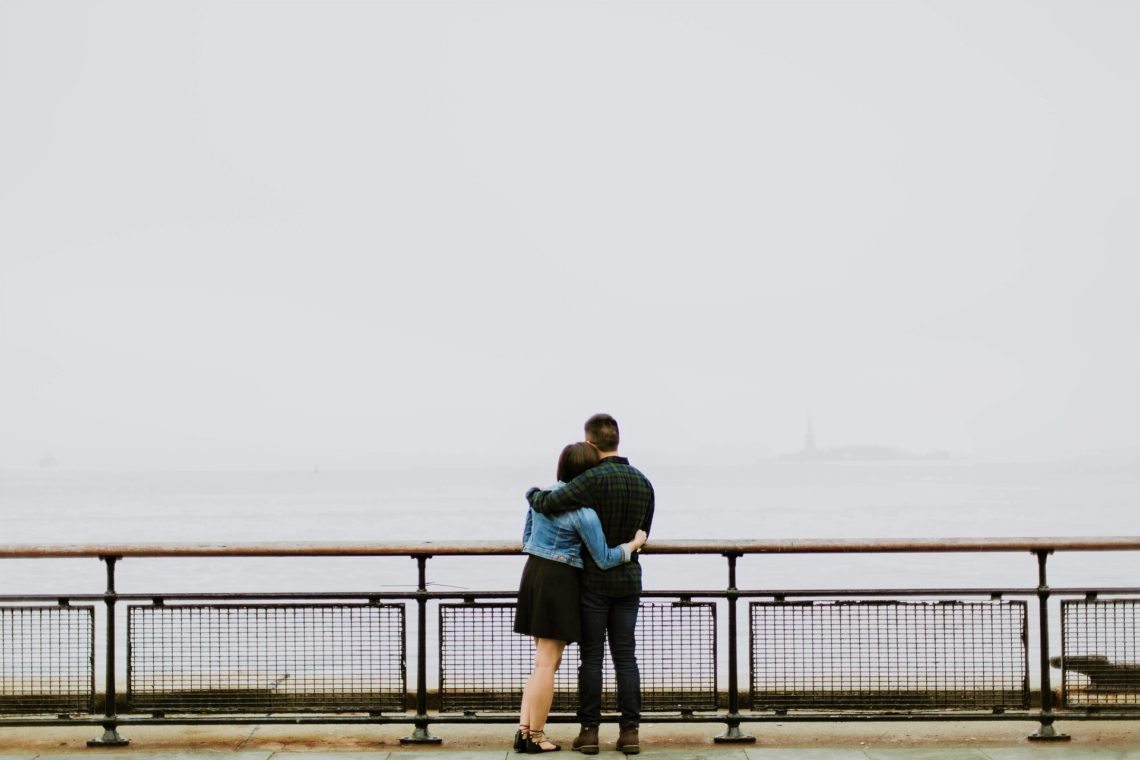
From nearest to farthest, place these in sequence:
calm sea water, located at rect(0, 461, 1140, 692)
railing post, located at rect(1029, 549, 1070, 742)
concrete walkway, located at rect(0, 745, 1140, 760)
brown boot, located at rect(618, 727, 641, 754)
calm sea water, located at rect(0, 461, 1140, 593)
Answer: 1. concrete walkway, located at rect(0, 745, 1140, 760)
2. brown boot, located at rect(618, 727, 641, 754)
3. railing post, located at rect(1029, 549, 1070, 742)
4. calm sea water, located at rect(0, 461, 1140, 692)
5. calm sea water, located at rect(0, 461, 1140, 593)

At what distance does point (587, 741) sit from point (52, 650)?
2771 millimetres

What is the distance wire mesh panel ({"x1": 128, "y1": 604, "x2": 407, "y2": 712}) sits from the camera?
5.83 metres

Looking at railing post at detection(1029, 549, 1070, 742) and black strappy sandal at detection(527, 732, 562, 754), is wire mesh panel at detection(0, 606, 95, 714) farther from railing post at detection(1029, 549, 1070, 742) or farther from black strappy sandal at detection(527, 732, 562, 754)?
railing post at detection(1029, 549, 1070, 742)

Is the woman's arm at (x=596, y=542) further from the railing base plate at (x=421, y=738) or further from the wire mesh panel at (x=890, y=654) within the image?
the railing base plate at (x=421, y=738)

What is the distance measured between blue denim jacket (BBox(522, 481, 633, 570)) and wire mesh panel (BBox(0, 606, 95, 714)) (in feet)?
7.71

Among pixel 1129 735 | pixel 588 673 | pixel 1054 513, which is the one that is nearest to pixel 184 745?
pixel 588 673

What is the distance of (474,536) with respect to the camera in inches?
2168

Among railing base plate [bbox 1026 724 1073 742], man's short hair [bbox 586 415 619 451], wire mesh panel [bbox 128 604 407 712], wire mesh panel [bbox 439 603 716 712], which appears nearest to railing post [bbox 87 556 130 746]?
wire mesh panel [bbox 128 604 407 712]

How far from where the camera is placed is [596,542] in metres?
5.33

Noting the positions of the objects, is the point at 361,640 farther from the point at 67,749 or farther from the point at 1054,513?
the point at 1054,513

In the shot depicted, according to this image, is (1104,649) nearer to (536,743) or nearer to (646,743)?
(646,743)

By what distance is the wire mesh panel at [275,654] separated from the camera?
19.1 ft

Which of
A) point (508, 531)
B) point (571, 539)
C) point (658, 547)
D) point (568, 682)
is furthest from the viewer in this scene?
point (508, 531)

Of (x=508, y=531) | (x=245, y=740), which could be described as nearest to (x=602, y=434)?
(x=245, y=740)
